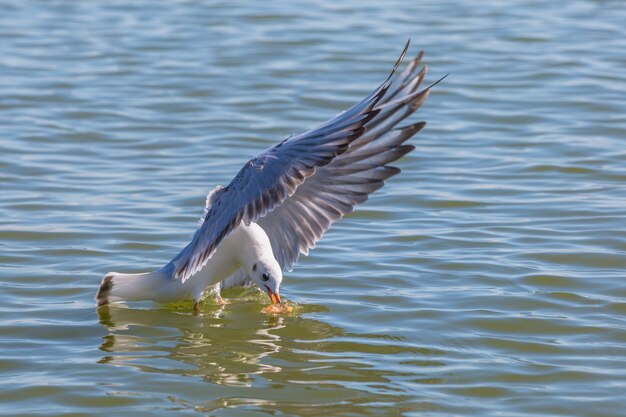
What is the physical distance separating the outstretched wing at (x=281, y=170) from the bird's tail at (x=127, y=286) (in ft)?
1.78

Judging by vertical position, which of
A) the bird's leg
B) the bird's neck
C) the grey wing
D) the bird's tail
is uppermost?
the grey wing

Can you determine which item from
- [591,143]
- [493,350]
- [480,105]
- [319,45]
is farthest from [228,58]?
[493,350]

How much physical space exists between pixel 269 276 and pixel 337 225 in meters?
2.29

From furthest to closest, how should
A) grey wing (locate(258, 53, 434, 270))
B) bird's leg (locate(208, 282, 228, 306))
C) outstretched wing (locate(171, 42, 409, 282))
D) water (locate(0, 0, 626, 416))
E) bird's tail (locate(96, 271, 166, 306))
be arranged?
bird's leg (locate(208, 282, 228, 306))
bird's tail (locate(96, 271, 166, 306))
grey wing (locate(258, 53, 434, 270))
outstretched wing (locate(171, 42, 409, 282))
water (locate(0, 0, 626, 416))

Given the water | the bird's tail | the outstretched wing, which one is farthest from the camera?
the bird's tail

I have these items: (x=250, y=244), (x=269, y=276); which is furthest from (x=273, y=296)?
(x=250, y=244)

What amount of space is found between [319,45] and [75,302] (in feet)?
28.4

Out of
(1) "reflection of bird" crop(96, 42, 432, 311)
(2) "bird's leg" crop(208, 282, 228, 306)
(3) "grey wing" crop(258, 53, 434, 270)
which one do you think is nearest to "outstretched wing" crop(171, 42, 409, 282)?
(1) "reflection of bird" crop(96, 42, 432, 311)

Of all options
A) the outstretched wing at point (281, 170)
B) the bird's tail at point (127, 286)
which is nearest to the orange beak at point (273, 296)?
the outstretched wing at point (281, 170)

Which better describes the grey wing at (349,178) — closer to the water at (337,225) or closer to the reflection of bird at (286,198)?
the reflection of bird at (286,198)

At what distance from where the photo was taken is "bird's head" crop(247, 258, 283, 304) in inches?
299

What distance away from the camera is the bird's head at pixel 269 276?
24.9ft

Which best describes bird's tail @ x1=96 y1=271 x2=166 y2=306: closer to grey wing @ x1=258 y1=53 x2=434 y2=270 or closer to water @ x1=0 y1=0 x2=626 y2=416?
water @ x1=0 y1=0 x2=626 y2=416

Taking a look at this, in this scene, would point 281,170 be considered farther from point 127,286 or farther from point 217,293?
point 217,293
